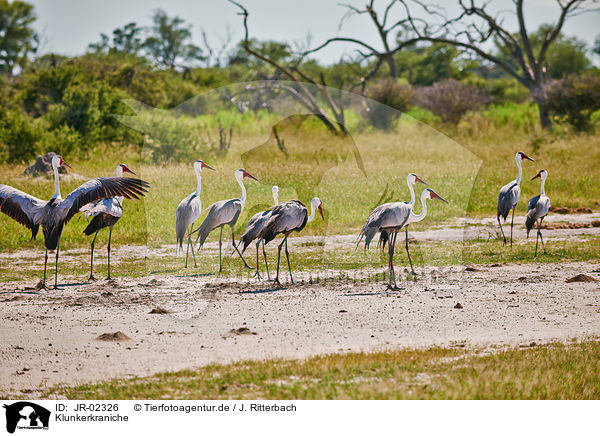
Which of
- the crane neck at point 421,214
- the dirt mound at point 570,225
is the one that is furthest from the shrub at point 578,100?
the crane neck at point 421,214

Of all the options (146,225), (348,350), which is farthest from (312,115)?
(348,350)

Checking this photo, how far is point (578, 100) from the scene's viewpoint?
18.8m

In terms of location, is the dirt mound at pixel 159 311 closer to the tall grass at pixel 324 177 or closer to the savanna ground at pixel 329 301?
the savanna ground at pixel 329 301

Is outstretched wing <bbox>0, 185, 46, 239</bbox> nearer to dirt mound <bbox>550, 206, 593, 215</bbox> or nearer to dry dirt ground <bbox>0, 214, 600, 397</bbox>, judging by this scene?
dry dirt ground <bbox>0, 214, 600, 397</bbox>

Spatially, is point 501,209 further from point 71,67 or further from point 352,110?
point 71,67

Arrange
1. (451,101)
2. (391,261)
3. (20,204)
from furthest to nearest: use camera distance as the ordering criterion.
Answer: (451,101), (20,204), (391,261)

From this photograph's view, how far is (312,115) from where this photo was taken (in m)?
11.5

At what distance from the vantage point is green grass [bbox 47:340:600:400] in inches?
218

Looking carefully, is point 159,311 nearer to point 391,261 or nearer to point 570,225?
point 391,261

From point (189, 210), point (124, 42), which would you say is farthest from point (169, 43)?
point (189, 210)

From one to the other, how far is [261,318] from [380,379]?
2056 mm
